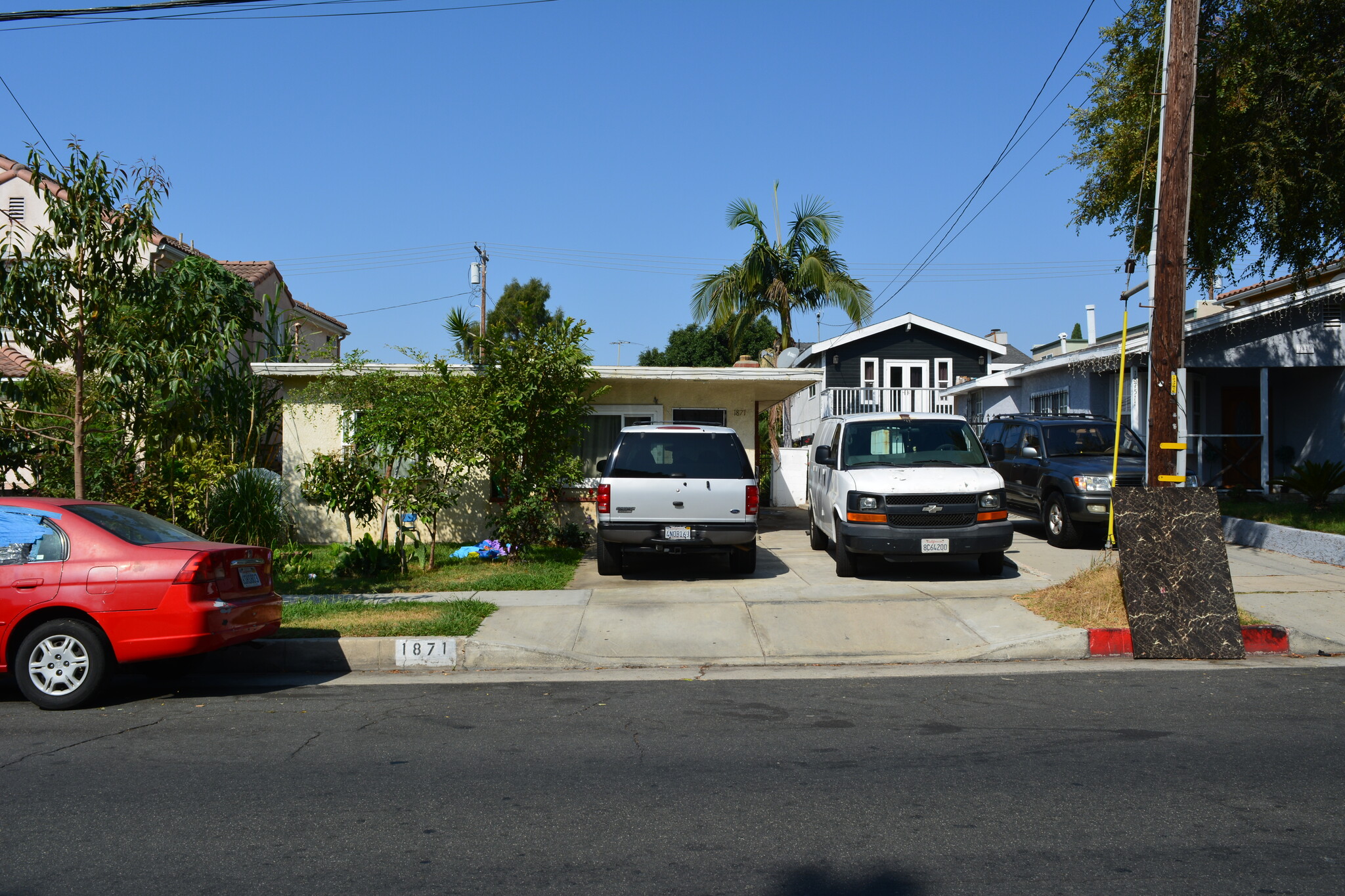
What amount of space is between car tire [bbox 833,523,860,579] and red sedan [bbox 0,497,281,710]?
6807mm

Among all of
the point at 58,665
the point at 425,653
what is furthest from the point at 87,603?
the point at 425,653

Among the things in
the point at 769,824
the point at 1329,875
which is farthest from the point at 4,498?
the point at 1329,875

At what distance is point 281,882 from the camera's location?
382 centimetres

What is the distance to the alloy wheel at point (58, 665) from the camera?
6785 mm

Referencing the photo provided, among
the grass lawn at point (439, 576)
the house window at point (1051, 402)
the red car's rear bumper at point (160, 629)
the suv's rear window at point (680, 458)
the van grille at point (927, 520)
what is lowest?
the grass lawn at point (439, 576)

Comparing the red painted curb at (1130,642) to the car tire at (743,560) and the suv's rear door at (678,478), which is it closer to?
the suv's rear door at (678,478)

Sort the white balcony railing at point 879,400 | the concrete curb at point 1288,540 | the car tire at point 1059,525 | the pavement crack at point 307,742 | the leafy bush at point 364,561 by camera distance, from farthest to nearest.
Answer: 1. the white balcony railing at point 879,400
2. the car tire at point 1059,525
3. the leafy bush at point 364,561
4. the concrete curb at point 1288,540
5. the pavement crack at point 307,742

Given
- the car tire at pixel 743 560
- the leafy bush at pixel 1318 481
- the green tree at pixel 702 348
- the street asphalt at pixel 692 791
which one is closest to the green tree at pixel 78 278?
the street asphalt at pixel 692 791

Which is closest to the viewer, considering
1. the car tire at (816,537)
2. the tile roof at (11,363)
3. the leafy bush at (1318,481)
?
the car tire at (816,537)

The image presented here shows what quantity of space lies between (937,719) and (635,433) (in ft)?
20.7

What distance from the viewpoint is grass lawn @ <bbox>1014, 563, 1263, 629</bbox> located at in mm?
8711

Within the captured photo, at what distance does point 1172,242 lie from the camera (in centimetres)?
934

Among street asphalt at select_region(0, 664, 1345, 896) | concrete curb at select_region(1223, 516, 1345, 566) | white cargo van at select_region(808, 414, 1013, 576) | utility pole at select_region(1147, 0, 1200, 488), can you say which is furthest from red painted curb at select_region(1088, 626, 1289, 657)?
concrete curb at select_region(1223, 516, 1345, 566)

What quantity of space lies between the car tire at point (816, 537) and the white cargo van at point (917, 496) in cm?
169
